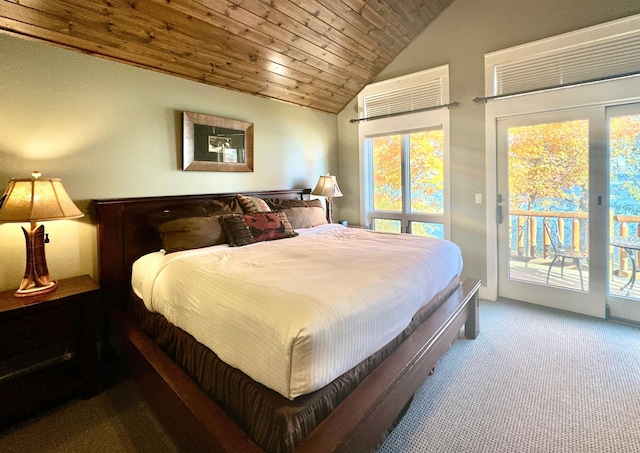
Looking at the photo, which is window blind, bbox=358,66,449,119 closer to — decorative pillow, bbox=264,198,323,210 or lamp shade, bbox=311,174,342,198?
lamp shade, bbox=311,174,342,198

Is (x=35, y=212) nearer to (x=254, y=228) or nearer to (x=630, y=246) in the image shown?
(x=254, y=228)

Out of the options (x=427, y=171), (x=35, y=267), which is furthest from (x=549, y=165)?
(x=35, y=267)

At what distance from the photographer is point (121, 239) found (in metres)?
2.47

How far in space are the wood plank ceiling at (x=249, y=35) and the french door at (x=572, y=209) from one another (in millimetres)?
1694

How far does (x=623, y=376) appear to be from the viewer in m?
2.08

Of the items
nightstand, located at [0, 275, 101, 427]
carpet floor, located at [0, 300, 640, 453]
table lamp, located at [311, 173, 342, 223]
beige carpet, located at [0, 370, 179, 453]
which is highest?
table lamp, located at [311, 173, 342, 223]

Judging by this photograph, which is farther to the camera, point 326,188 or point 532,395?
point 326,188

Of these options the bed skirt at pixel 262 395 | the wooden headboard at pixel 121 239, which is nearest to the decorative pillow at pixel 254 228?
the wooden headboard at pixel 121 239

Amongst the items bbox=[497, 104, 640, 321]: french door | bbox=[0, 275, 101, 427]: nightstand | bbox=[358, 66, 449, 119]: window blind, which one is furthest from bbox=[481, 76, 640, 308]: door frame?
bbox=[0, 275, 101, 427]: nightstand

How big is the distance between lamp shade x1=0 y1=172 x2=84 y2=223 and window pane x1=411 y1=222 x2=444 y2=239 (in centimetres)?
347

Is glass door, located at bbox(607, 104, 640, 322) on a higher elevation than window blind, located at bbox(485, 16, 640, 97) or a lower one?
lower

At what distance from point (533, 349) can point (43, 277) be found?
3501mm

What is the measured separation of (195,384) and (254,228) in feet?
4.50

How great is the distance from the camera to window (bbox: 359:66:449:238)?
378cm
